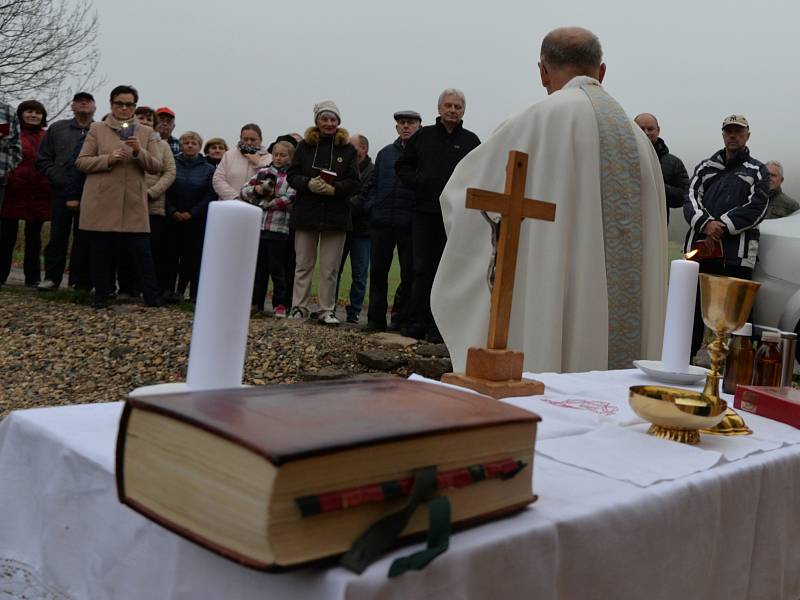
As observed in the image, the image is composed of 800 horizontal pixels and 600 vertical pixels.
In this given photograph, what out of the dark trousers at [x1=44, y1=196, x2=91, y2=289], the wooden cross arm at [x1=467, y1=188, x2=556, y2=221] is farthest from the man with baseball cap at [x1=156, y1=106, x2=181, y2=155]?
the wooden cross arm at [x1=467, y1=188, x2=556, y2=221]

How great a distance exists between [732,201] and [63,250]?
601cm

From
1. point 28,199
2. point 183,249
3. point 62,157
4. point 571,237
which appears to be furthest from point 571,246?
point 28,199

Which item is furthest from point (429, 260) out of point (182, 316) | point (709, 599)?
point (709, 599)

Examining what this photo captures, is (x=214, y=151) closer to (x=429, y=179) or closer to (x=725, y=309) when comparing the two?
(x=429, y=179)

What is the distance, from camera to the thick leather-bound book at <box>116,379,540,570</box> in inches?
31.6

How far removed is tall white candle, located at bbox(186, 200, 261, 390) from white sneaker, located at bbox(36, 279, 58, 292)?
303 inches

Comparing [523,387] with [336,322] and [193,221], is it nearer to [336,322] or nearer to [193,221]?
[336,322]

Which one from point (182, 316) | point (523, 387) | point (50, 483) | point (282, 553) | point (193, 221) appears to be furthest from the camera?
point (193, 221)

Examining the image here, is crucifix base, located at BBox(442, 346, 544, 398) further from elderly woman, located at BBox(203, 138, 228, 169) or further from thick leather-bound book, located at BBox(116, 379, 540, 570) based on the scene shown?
elderly woman, located at BBox(203, 138, 228, 169)

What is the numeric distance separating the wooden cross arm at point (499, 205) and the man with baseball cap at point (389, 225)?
5.16m

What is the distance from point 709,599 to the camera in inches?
49.4

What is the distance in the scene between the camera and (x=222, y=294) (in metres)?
1.19

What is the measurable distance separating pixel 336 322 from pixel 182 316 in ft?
4.01

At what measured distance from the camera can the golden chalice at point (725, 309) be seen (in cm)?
157
